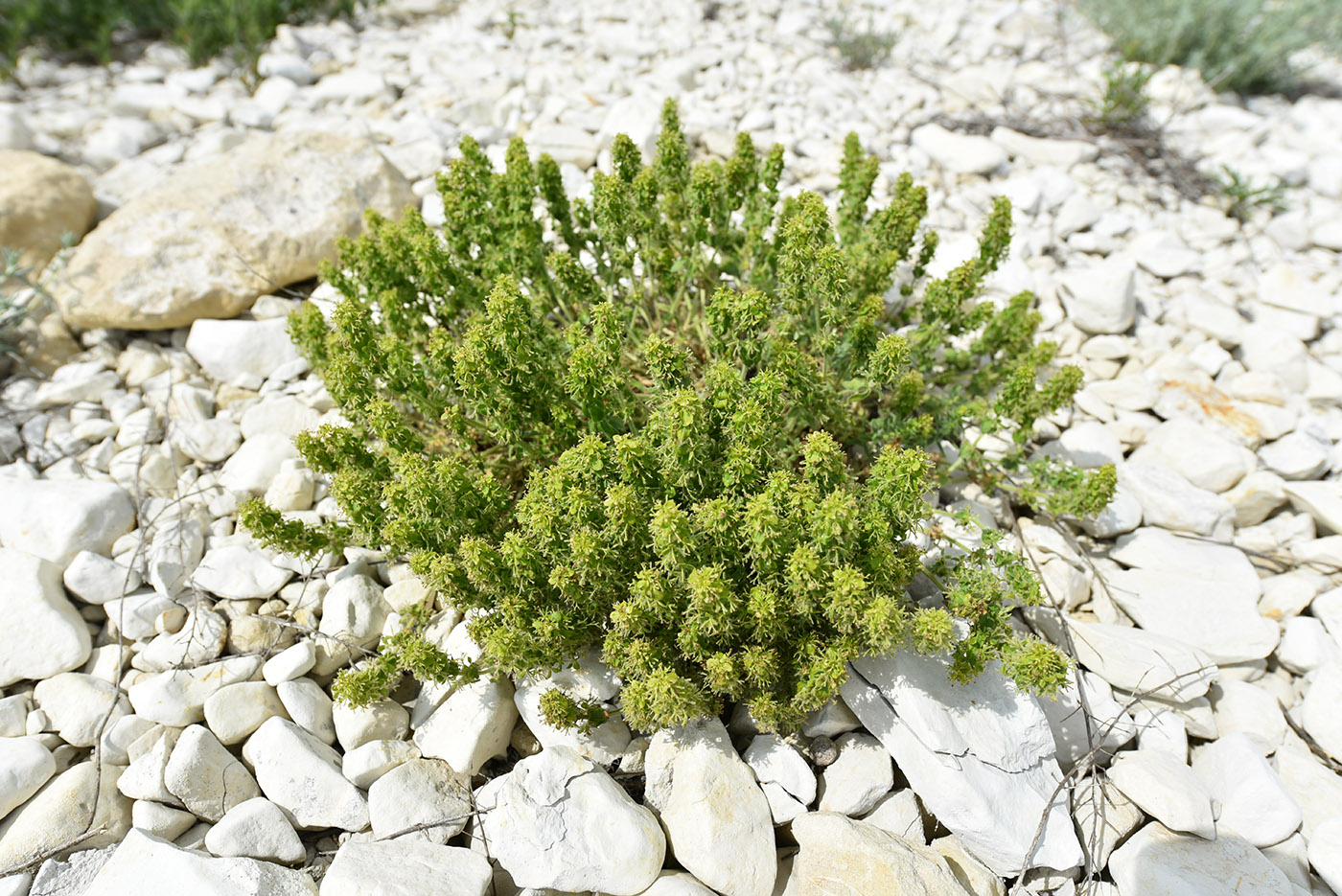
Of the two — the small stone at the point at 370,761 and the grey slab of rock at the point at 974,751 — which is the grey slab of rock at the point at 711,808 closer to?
the grey slab of rock at the point at 974,751

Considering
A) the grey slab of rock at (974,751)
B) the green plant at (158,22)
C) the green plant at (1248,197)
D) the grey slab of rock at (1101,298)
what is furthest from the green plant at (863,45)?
the grey slab of rock at (974,751)

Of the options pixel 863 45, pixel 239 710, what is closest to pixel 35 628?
pixel 239 710

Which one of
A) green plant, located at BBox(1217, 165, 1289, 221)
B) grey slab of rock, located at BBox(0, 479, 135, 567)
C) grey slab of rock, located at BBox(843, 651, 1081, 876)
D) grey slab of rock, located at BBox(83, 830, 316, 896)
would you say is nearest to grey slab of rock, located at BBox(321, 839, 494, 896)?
grey slab of rock, located at BBox(83, 830, 316, 896)

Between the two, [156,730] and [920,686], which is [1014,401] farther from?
[156,730]

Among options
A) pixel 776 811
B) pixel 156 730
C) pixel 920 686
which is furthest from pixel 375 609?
pixel 920 686

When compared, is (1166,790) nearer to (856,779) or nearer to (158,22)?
(856,779)

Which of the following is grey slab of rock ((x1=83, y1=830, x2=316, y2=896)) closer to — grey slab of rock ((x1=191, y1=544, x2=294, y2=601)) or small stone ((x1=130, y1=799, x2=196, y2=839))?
small stone ((x1=130, y1=799, x2=196, y2=839))
